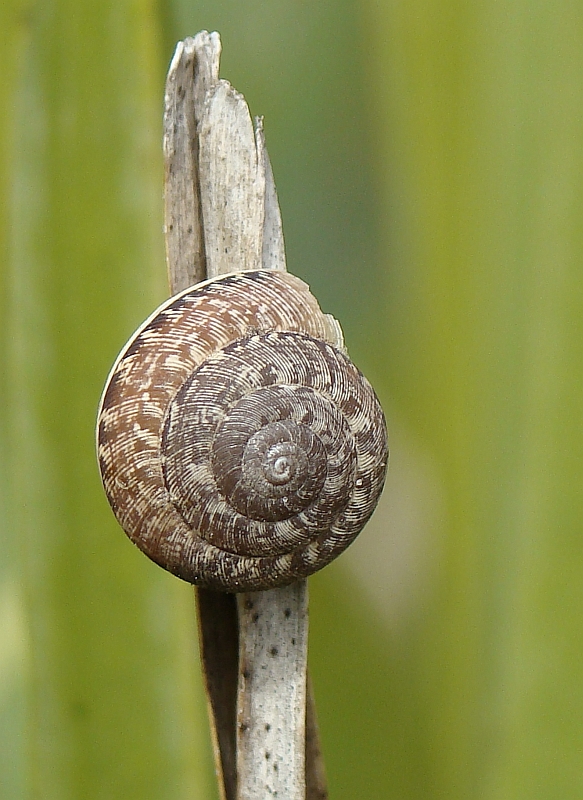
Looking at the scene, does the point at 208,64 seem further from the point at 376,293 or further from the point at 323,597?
the point at 323,597

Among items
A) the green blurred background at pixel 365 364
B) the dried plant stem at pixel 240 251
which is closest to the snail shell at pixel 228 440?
the dried plant stem at pixel 240 251

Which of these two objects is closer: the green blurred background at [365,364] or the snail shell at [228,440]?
the snail shell at [228,440]

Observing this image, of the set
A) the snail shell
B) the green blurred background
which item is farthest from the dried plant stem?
the green blurred background

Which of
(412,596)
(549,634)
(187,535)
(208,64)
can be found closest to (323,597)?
(412,596)

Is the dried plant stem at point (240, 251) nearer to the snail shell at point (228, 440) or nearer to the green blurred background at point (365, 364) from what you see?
the snail shell at point (228, 440)

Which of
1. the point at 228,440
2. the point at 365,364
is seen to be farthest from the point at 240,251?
the point at 365,364

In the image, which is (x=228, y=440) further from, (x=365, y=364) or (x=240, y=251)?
(x=365, y=364)
